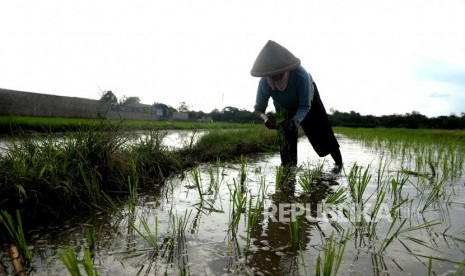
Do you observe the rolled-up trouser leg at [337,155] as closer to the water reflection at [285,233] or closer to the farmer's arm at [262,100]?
the farmer's arm at [262,100]

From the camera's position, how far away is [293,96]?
3498 mm

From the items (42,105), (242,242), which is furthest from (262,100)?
(42,105)

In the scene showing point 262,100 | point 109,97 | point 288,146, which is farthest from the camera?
point 262,100

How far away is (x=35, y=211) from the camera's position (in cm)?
166

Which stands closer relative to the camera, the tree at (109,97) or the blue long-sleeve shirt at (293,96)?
the tree at (109,97)

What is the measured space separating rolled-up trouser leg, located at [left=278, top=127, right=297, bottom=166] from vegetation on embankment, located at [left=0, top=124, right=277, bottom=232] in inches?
48.0

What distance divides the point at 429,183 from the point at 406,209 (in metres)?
1.10

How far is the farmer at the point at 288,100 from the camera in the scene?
10.7 ft

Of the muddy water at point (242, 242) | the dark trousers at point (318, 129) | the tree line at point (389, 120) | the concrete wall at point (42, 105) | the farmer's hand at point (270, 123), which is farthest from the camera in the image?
the tree line at point (389, 120)

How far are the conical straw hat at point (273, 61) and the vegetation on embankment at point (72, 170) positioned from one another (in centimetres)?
131

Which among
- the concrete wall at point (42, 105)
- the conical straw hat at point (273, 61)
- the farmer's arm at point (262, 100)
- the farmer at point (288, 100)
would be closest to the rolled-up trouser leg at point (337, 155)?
the farmer at point (288, 100)

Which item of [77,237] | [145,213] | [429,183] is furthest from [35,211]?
[429,183]

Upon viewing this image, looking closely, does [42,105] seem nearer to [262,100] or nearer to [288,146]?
[262,100]

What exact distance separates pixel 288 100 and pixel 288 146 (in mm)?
533
